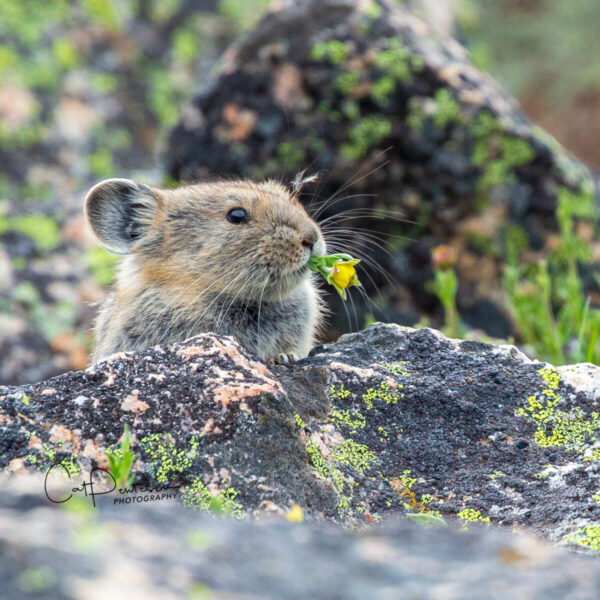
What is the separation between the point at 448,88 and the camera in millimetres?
7949

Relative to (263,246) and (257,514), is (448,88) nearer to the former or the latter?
(263,246)

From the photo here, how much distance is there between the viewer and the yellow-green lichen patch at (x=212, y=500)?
10.1ft

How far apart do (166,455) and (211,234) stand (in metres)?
2.47

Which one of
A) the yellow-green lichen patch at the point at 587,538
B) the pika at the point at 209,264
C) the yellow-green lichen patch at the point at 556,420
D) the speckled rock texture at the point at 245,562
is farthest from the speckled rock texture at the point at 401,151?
the speckled rock texture at the point at 245,562

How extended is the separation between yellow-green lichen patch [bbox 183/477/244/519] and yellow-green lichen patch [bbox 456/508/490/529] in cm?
91

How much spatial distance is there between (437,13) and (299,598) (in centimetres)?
1115

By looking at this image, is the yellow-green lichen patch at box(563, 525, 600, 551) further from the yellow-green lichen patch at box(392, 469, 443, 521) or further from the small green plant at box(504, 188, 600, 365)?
the small green plant at box(504, 188, 600, 365)

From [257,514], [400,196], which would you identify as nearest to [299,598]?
[257,514]

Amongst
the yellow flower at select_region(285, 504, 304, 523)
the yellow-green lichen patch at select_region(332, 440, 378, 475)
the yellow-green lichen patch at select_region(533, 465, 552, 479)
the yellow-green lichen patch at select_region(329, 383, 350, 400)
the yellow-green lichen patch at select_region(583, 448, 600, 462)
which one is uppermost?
the yellow-green lichen patch at select_region(329, 383, 350, 400)

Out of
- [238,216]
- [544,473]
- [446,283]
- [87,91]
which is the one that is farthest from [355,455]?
[87,91]

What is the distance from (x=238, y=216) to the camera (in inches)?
218

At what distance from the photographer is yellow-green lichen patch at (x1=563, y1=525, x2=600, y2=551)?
2.97m

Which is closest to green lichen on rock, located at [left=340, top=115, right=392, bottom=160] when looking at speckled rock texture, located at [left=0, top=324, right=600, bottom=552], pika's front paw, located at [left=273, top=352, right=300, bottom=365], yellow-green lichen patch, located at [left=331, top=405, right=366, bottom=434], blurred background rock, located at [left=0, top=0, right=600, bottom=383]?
blurred background rock, located at [left=0, top=0, right=600, bottom=383]

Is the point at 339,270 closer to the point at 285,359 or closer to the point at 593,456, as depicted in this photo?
the point at 285,359
